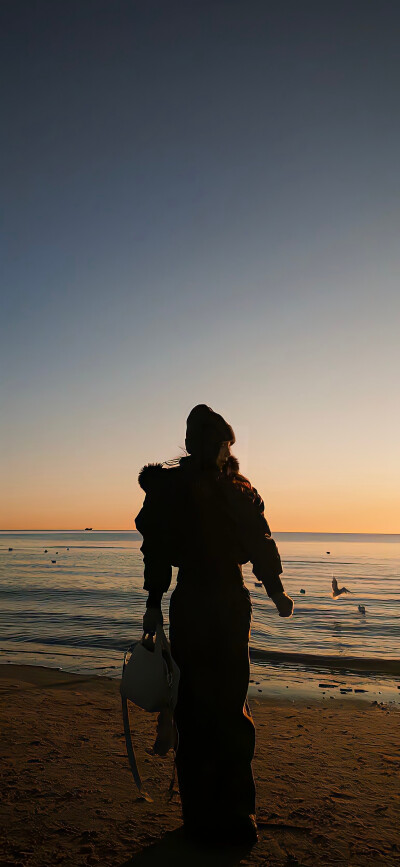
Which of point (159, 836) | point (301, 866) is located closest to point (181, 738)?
point (159, 836)

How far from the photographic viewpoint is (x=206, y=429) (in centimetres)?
341

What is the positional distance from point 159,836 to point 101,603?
15.9 m

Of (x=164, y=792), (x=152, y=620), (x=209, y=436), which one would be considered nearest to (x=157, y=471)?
(x=209, y=436)

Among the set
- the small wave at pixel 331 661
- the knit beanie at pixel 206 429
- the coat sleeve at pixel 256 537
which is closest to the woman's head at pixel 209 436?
the knit beanie at pixel 206 429

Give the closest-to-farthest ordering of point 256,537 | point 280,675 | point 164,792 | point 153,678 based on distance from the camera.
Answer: point 153,678
point 256,537
point 164,792
point 280,675

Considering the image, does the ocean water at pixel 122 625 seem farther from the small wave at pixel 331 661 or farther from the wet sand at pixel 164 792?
the wet sand at pixel 164 792

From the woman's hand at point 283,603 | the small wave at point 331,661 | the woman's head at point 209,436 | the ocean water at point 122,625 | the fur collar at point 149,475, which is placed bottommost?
→ the ocean water at point 122,625

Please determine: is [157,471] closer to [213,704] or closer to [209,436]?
[209,436]

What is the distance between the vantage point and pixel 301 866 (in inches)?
116

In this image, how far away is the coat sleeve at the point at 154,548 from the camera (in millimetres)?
3250

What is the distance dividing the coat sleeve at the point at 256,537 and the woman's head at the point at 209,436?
0.22m

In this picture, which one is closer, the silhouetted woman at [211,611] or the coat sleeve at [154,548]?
the silhouetted woman at [211,611]

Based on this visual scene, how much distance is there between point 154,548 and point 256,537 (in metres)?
0.59

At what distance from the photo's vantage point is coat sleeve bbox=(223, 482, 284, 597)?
3211 millimetres
